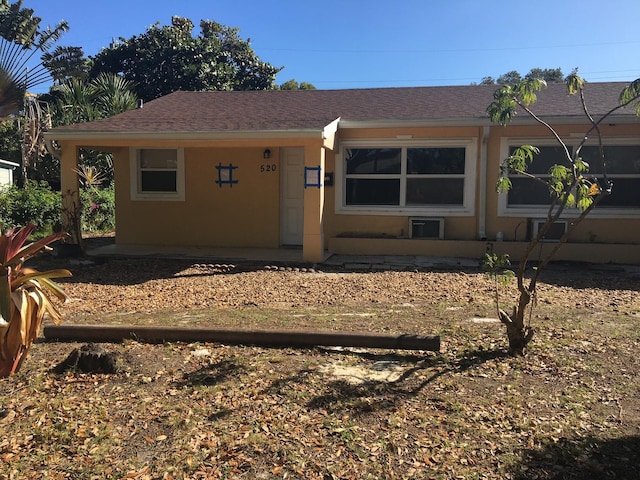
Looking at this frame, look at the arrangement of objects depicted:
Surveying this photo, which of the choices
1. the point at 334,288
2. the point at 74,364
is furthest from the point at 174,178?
the point at 74,364

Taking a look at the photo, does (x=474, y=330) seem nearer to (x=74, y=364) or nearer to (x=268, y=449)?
(x=268, y=449)

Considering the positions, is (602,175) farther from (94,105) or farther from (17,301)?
(94,105)

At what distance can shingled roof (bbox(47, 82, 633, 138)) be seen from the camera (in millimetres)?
9641

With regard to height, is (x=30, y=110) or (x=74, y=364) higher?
(x=30, y=110)

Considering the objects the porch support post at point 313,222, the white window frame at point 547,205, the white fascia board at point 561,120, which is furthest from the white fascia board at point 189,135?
the white window frame at point 547,205

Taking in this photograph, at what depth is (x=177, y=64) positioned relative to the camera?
27578 mm

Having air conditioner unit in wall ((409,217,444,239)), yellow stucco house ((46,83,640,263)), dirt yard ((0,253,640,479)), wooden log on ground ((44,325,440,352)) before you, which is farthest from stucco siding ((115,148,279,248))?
wooden log on ground ((44,325,440,352))

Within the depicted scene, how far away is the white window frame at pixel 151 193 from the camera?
11.4 metres

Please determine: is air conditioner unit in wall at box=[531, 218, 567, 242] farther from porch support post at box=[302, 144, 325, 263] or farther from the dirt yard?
the dirt yard

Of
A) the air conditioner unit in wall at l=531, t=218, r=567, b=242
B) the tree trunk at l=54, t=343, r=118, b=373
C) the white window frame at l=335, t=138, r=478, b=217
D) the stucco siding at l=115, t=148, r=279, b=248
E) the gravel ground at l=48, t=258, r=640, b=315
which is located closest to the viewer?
the tree trunk at l=54, t=343, r=118, b=373

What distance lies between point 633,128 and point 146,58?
25.1m

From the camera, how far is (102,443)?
118 inches

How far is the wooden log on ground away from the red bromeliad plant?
48.7 inches

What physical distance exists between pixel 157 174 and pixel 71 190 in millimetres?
2016
